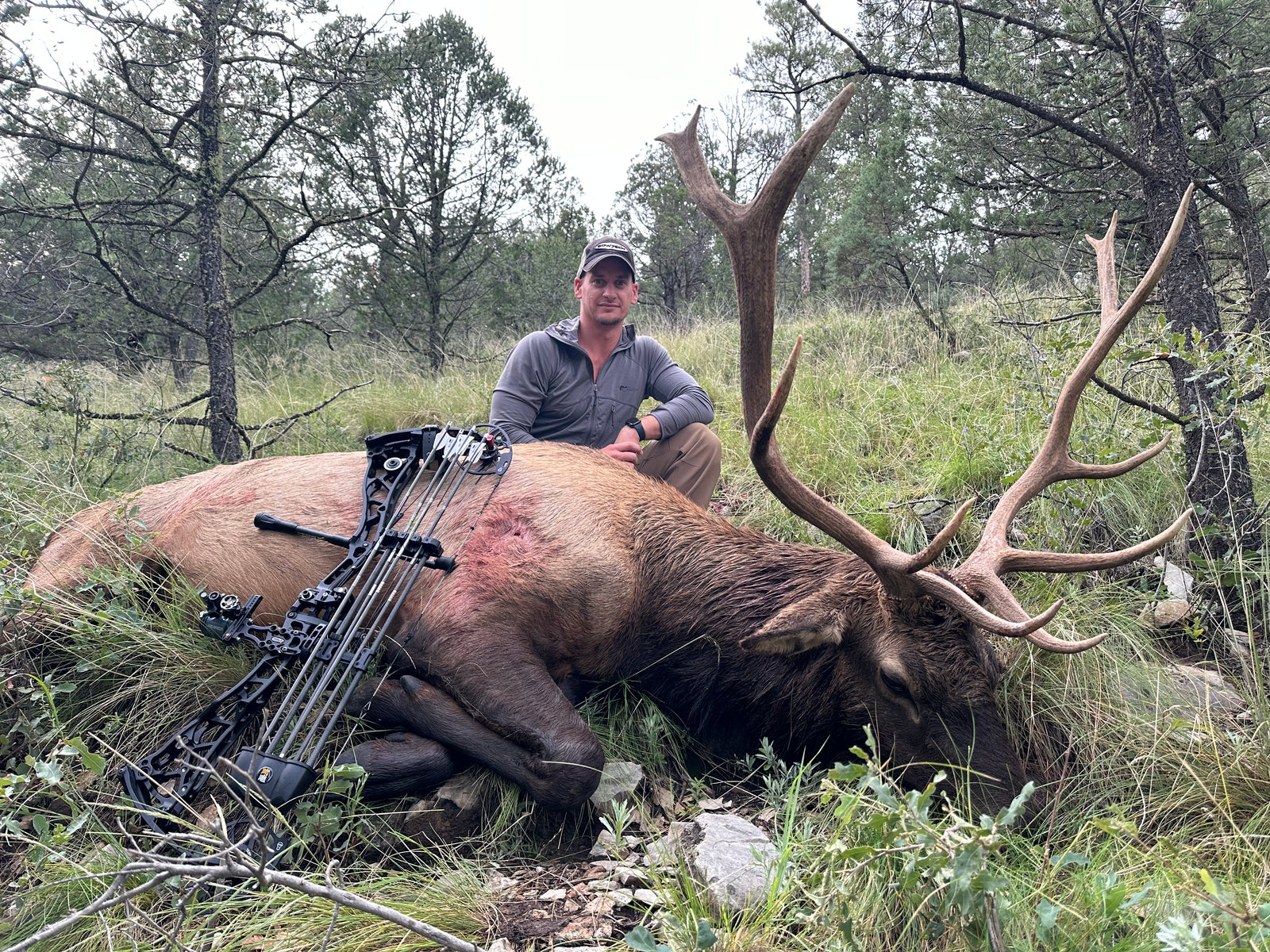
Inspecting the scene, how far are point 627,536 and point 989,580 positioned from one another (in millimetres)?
1394

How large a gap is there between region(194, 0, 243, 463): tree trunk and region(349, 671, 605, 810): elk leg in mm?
3032

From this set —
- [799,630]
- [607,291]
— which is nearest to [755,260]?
[799,630]

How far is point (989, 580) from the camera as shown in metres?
2.62

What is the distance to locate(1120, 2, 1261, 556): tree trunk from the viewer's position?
3195 millimetres

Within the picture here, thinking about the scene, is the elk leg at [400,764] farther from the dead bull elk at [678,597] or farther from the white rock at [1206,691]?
the white rock at [1206,691]

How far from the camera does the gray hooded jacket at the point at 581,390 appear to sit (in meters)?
4.38

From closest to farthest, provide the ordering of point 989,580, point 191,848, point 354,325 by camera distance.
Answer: point 191,848
point 989,580
point 354,325

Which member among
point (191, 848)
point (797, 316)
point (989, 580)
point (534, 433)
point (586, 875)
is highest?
point (797, 316)

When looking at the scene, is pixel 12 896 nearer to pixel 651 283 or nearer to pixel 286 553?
pixel 286 553

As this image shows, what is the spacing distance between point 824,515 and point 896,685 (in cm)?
66

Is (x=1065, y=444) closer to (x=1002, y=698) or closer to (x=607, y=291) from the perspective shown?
(x=1002, y=698)

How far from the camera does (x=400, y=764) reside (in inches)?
103

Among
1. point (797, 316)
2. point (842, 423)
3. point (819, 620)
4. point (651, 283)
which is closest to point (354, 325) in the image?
point (797, 316)

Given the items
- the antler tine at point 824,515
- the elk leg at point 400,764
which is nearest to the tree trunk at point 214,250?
the elk leg at point 400,764
